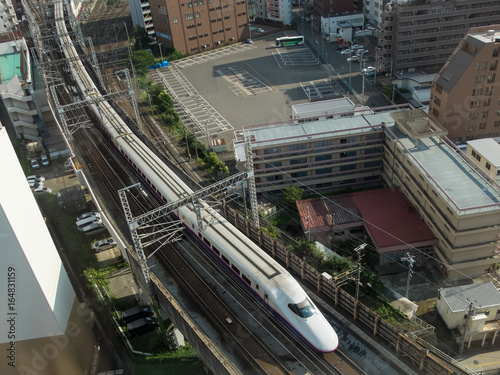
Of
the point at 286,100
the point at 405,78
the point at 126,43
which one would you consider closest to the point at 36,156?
the point at 286,100

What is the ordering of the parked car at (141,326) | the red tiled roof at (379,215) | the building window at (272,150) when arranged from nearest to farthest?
1. the parked car at (141,326)
2. the red tiled roof at (379,215)
3. the building window at (272,150)

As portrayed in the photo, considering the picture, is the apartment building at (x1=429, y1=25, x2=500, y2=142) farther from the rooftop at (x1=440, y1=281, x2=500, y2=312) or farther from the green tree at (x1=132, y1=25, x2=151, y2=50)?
the green tree at (x1=132, y1=25, x2=151, y2=50)

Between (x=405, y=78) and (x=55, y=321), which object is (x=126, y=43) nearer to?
(x=405, y=78)

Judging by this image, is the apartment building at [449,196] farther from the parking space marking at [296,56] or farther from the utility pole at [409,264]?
the parking space marking at [296,56]

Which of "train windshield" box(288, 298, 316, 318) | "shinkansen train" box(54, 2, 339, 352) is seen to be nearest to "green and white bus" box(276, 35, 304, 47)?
"shinkansen train" box(54, 2, 339, 352)

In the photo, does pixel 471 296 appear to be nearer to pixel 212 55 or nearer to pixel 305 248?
pixel 305 248

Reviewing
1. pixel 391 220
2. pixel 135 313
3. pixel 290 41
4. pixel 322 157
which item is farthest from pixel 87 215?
pixel 290 41

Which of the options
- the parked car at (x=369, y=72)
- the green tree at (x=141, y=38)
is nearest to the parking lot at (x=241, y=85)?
the parked car at (x=369, y=72)
